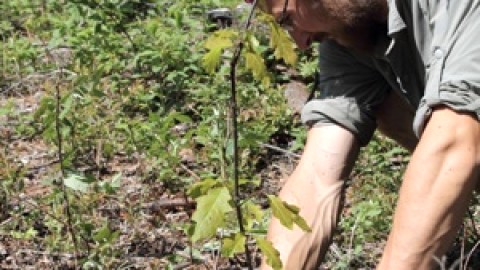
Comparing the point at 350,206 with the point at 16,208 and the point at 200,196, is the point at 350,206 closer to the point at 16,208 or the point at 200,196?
the point at 16,208

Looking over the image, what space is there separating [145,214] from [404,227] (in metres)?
1.68

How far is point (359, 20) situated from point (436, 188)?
27.3 inches

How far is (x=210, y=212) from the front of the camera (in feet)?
7.09

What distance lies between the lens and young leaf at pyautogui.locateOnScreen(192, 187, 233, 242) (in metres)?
2.14

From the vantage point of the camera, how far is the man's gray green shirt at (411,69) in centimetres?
239

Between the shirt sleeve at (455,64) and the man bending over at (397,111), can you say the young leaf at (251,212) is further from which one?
the shirt sleeve at (455,64)

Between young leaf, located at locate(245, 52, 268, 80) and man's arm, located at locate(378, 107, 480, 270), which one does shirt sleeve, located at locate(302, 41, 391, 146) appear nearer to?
man's arm, located at locate(378, 107, 480, 270)

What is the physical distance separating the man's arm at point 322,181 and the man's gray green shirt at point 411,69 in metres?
0.05

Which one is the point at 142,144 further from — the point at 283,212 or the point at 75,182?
the point at 283,212

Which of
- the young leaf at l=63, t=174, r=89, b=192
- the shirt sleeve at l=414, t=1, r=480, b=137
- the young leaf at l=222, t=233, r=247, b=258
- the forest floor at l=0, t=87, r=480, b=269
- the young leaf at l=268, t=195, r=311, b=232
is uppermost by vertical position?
the shirt sleeve at l=414, t=1, r=480, b=137

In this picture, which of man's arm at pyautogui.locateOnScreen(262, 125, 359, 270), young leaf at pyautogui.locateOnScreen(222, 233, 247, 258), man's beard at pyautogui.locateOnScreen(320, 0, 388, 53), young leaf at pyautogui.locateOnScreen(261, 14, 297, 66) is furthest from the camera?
man's arm at pyautogui.locateOnScreen(262, 125, 359, 270)

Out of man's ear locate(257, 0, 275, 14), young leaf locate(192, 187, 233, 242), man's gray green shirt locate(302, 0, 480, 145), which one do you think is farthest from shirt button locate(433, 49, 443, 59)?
young leaf locate(192, 187, 233, 242)

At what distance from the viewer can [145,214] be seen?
3.86 meters

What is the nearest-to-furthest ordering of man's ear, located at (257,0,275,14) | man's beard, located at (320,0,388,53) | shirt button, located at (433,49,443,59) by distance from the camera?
shirt button, located at (433,49,443,59)
man's ear, located at (257,0,275,14)
man's beard, located at (320,0,388,53)
